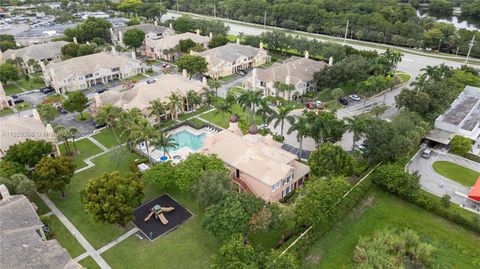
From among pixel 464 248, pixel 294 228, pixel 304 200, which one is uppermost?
pixel 304 200

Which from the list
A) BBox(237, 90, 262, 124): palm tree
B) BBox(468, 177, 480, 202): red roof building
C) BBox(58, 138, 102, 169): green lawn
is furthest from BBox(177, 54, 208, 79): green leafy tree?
BBox(468, 177, 480, 202): red roof building

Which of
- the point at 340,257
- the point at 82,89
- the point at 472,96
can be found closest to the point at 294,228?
the point at 340,257

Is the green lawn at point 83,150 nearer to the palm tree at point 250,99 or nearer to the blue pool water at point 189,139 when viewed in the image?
the blue pool water at point 189,139

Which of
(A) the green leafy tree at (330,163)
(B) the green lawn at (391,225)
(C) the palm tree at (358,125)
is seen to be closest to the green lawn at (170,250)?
(B) the green lawn at (391,225)

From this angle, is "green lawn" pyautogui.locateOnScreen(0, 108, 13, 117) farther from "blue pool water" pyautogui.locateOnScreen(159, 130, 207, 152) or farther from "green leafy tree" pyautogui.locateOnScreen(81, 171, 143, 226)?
"green leafy tree" pyautogui.locateOnScreen(81, 171, 143, 226)

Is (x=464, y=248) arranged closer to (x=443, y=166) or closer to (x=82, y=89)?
(x=443, y=166)

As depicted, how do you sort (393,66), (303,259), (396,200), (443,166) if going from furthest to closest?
1. (393,66)
2. (443,166)
3. (396,200)
4. (303,259)

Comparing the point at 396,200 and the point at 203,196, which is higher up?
the point at 203,196
